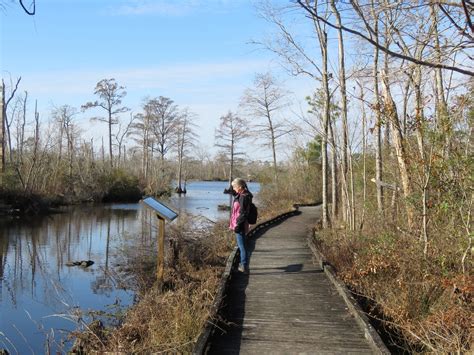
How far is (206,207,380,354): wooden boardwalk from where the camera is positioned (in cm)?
568

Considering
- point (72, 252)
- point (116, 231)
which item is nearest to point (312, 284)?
point (72, 252)

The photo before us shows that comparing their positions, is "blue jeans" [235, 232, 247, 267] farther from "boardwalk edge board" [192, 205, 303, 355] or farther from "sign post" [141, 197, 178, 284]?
"sign post" [141, 197, 178, 284]

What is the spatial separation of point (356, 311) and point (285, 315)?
0.98 m

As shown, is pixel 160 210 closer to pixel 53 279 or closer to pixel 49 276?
pixel 53 279

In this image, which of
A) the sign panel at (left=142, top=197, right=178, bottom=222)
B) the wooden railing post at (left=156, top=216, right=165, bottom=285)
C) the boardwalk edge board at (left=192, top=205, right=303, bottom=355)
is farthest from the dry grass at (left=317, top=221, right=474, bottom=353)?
the wooden railing post at (left=156, top=216, right=165, bottom=285)

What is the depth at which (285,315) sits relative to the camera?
6.89m

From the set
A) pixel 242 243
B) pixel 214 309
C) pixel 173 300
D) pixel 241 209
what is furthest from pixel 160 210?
pixel 214 309

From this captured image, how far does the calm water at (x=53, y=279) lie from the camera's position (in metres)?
9.34

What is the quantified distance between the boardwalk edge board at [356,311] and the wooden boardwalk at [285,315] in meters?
0.09

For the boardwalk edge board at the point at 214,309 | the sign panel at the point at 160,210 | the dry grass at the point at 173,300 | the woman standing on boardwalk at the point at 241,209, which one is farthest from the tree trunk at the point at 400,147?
the sign panel at the point at 160,210

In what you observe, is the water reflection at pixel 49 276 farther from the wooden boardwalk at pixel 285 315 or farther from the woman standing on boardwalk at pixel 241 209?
the woman standing on boardwalk at pixel 241 209

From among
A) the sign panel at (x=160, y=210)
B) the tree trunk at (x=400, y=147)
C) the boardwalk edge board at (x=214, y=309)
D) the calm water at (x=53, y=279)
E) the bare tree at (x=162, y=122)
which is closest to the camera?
the boardwalk edge board at (x=214, y=309)

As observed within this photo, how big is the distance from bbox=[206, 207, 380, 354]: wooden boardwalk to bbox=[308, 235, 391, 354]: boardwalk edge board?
0.28 feet

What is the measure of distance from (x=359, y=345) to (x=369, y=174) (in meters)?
11.2
